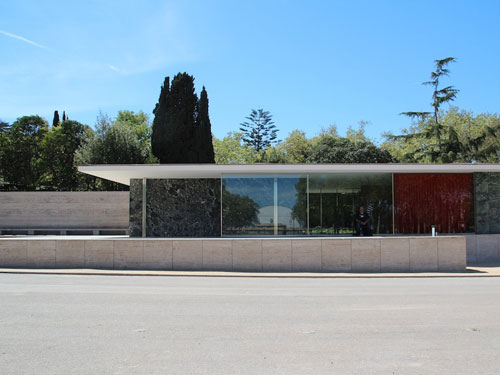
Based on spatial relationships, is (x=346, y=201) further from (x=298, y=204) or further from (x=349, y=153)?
(x=349, y=153)

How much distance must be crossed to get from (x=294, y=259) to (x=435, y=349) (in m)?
9.45

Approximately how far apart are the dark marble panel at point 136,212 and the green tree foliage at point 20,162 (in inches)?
932

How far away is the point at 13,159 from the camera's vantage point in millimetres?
43250

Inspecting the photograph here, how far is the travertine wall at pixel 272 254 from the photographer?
49.8ft

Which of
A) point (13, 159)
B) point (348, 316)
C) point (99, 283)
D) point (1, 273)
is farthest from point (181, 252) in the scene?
point (13, 159)

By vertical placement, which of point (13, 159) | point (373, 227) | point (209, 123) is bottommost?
point (373, 227)

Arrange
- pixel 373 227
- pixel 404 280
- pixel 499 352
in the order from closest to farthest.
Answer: pixel 499 352 < pixel 404 280 < pixel 373 227

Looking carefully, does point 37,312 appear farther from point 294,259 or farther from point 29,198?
point 29,198

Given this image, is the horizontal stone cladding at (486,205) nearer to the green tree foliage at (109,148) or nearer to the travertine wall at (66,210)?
the travertine wall at (66,210)

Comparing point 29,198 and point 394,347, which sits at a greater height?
point 29,198

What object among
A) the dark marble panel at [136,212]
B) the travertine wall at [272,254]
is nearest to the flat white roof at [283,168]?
the dark marble panel at [136,212]

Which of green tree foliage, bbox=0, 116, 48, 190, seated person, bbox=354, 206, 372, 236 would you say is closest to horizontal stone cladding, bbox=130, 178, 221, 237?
seated person, bbox=354, 206, 372, 236

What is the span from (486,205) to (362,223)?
17.4ft

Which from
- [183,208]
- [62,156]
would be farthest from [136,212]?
[62,156]
